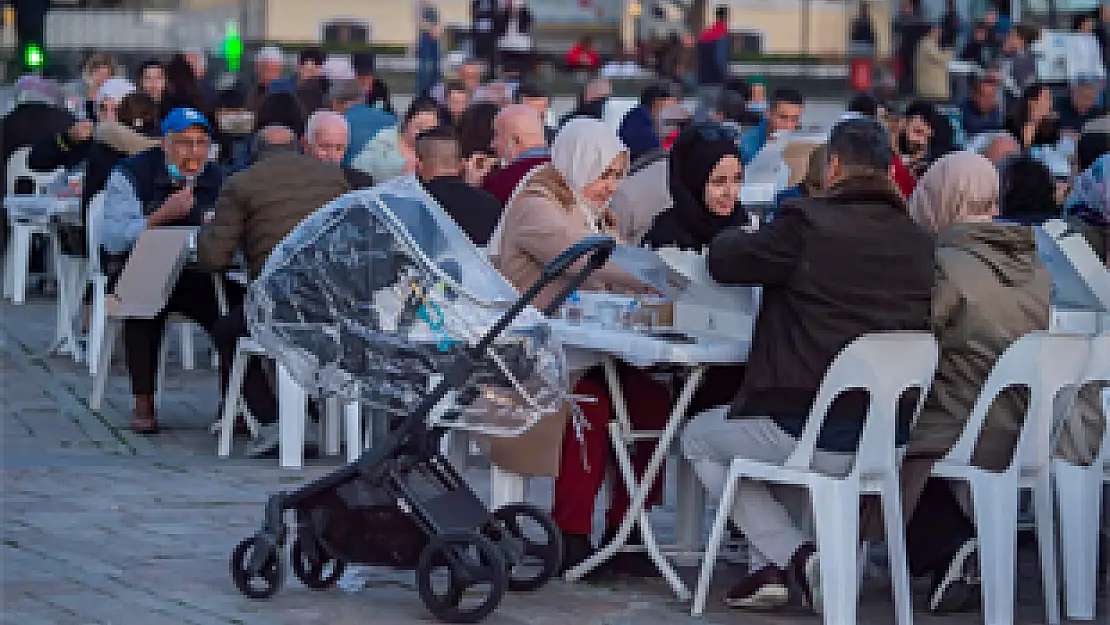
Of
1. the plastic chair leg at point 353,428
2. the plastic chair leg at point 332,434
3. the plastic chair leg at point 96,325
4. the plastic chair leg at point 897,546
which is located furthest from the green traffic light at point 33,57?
the plastic chair leg at point 897,546

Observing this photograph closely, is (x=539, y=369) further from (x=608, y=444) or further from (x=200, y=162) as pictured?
(x=200, y=162)

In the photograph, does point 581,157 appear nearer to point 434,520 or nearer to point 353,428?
point 434,520

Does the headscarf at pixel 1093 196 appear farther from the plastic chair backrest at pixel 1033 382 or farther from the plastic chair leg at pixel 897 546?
the plastic chair leg at pixel 897 546

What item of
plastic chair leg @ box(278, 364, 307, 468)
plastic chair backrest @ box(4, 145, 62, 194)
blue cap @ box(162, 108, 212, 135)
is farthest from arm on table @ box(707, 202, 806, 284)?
plastic chair backrest @ box(4, 145, 62, 194)

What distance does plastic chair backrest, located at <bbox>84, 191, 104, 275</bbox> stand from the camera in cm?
1198

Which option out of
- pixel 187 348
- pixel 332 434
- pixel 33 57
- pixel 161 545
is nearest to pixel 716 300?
pixel 161 545

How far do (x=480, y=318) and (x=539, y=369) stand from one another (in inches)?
9.3

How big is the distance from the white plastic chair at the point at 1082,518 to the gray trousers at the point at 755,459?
90 centimetres

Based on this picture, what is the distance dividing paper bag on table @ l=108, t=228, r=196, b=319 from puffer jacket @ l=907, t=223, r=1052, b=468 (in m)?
Answer: 4.25

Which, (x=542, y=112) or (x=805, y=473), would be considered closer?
(x=805, y=473)

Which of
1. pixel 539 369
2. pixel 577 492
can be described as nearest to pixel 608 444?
pixel 577 492

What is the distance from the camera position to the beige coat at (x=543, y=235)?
8.16 metres

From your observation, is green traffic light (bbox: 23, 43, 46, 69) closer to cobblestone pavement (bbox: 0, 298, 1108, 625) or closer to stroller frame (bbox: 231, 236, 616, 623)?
cobblestone pavement (bbox: 0, 298, 1108, 625)

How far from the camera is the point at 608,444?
803cm
